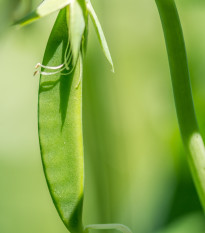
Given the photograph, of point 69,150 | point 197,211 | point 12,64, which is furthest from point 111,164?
point 69,150

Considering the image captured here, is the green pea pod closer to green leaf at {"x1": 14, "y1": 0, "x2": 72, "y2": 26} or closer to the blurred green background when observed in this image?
green leaf at {"x1": 14, "y1": 0, "x2": 72, "y2": 26}

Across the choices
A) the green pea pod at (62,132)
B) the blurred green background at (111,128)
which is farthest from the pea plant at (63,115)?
the blurred green background at (111,128)

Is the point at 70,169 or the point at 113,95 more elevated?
the point at 70,169

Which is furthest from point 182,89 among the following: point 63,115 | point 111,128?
point 111,128

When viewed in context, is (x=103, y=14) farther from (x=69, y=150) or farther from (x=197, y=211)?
(x=69, y=150)

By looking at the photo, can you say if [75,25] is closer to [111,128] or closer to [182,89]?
[182,89]

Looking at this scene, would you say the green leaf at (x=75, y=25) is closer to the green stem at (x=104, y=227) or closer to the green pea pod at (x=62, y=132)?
the green pea pod at (x=62, y=132)
